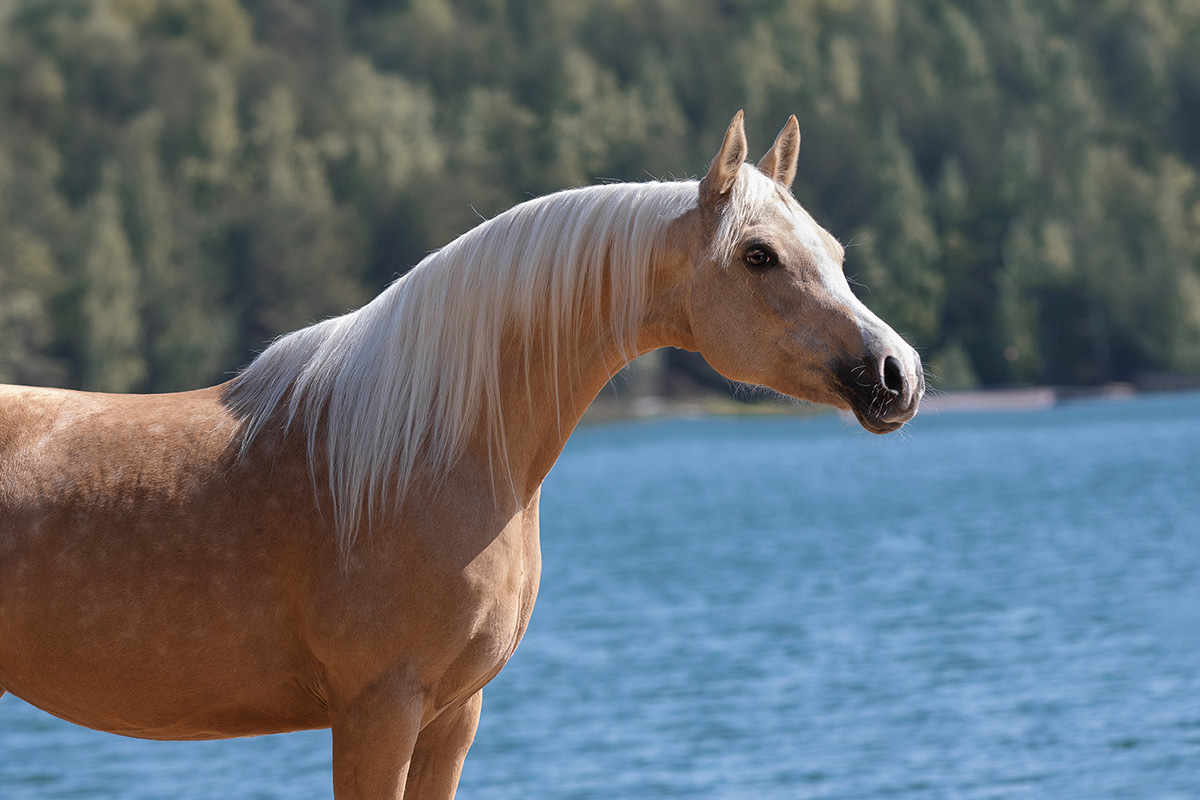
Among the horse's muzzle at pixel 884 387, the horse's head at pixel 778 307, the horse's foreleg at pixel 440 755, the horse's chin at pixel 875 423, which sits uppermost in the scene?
the horse's head at pixel 778 307

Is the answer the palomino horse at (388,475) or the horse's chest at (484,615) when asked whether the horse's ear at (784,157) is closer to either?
the palomino horse at (388,475)

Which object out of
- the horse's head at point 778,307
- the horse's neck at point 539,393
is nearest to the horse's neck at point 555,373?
the horse's neck at point 539,393

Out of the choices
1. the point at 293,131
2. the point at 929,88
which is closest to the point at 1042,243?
the point at 929,88

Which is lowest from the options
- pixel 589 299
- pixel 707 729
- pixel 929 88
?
pixel 707 729

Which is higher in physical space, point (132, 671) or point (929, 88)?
point (929, 88)

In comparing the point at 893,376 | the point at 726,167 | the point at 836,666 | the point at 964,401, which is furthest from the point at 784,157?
the point at 964,401

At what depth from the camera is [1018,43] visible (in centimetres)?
8525

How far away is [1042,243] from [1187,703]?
214 ft

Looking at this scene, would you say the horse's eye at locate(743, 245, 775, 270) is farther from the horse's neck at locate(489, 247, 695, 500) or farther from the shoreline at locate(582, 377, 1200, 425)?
the shoreline at locate(582, 377, 1200, 425)

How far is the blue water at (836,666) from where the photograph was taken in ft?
37.2

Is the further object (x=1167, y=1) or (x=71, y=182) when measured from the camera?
(x=1167, y=1)

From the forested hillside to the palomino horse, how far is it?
6192 centimetres

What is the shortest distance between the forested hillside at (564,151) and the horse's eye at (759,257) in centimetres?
6257

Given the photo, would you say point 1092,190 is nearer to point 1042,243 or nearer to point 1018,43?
point 1042,243
